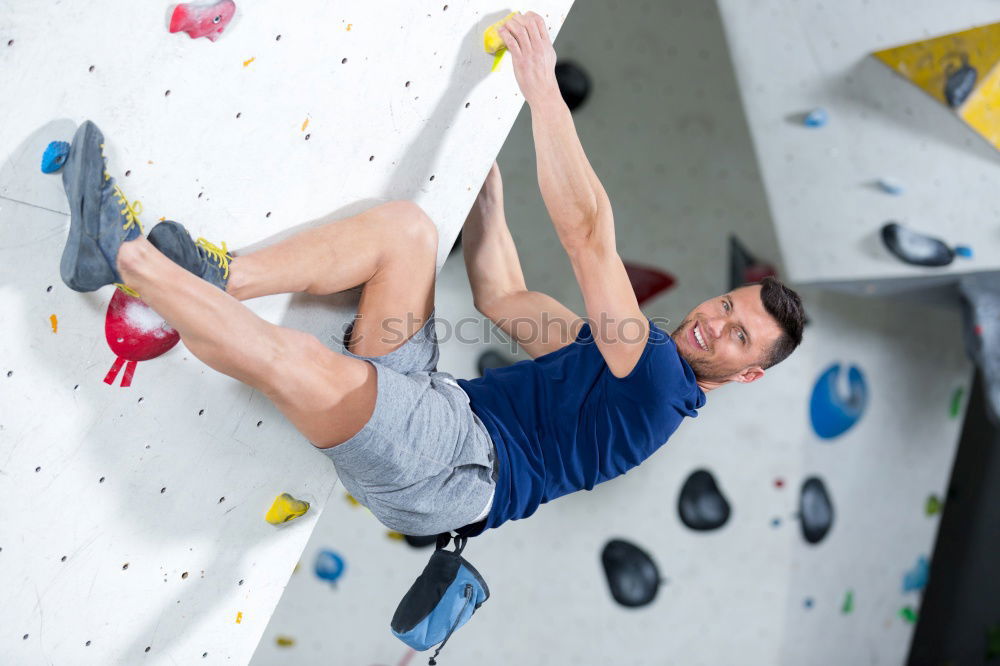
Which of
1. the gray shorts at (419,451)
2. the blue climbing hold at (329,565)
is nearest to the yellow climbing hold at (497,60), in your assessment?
the gray shorts at (419,451)

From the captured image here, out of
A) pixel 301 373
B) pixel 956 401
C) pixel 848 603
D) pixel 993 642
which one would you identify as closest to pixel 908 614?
pixel 848 603

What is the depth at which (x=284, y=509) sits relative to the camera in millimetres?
1491

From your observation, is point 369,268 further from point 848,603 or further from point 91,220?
point 848,603

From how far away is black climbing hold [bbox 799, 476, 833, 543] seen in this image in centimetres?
325

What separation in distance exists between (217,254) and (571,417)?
0.64 metres

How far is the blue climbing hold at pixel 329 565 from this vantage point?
316cm

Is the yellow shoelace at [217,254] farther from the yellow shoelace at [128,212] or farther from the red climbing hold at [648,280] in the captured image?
the red climbing hold at [648,280]

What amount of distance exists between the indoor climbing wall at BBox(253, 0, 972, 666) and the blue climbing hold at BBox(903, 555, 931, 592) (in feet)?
0.97

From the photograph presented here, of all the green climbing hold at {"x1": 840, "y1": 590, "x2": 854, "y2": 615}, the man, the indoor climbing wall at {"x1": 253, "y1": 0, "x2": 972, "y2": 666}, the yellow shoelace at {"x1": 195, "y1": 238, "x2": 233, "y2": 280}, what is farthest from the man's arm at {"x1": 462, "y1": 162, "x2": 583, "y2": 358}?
the green climbing hold at {"x1": 840, "y1": 590, "x2": 854, "y2": 615}

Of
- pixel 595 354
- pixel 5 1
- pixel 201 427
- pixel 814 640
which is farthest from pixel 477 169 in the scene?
pixel 814 640

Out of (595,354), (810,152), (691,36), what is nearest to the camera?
(595,354)

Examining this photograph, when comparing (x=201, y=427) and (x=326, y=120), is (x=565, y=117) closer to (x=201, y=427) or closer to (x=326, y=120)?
(x=326, y=120)

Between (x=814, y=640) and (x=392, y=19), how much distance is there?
9.16 feet

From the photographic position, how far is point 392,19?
1470 mm
